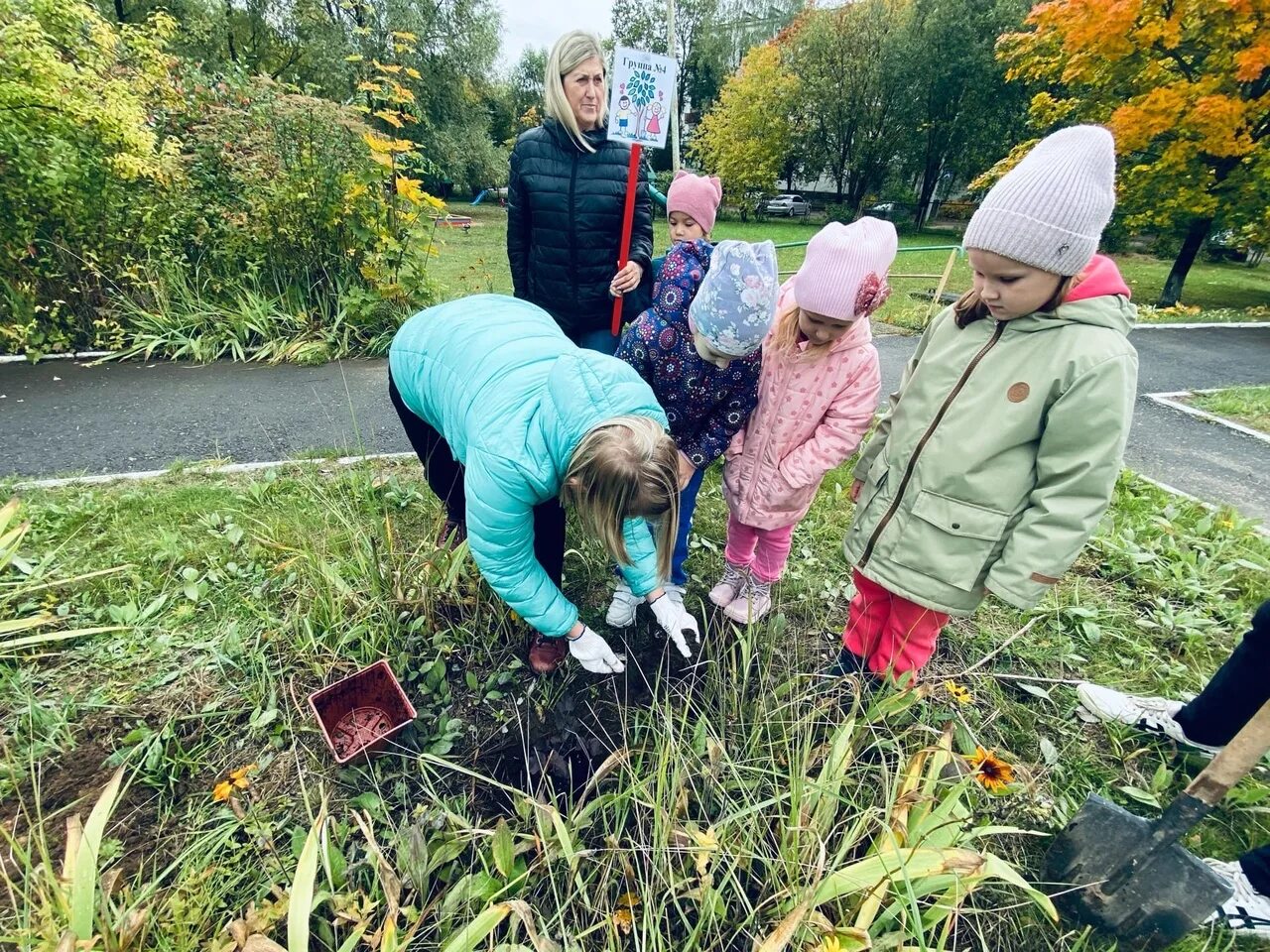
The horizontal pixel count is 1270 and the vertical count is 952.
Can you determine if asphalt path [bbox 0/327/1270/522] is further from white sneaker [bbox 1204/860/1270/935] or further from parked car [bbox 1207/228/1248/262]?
parked car [bbox 1207/228/1248/262]

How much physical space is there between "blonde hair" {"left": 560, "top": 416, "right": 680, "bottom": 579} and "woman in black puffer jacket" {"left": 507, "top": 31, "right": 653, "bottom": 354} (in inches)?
61.1

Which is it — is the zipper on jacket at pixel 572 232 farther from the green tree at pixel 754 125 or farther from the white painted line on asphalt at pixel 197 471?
the green tree at pixel 754 125

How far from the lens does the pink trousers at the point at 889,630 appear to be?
1862 millimetres

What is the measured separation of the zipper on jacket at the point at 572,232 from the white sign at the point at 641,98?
0.89 ft

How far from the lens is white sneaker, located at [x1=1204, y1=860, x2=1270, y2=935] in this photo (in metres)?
1.50

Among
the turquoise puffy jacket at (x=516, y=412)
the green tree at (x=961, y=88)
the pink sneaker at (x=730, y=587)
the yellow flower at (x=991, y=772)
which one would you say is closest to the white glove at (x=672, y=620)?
the turquoise puffy jacket at (x=516, y=412)

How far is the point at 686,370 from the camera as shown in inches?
77.9

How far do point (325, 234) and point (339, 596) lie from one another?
4.22m

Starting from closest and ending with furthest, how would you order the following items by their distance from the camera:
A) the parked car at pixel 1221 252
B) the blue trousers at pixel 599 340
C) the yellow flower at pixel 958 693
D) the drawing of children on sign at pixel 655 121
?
1. the yellow flower at pixel 958 693
2. the drawing of children on sign at pixel 655 121
3. the blue trousers at pixel 599 340
4. the parked car at pixel 1221 252

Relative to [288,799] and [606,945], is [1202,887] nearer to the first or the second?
[606,945]

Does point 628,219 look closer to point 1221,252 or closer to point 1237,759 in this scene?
point 1237,759

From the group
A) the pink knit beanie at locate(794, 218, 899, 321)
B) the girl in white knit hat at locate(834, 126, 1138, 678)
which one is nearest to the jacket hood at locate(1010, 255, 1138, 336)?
the girl in white knit hat at locate(834, 126, 1138, 678)

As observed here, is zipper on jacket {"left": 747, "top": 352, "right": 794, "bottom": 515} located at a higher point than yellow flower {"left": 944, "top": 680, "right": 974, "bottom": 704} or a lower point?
higher

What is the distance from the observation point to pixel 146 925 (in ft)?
4.35
